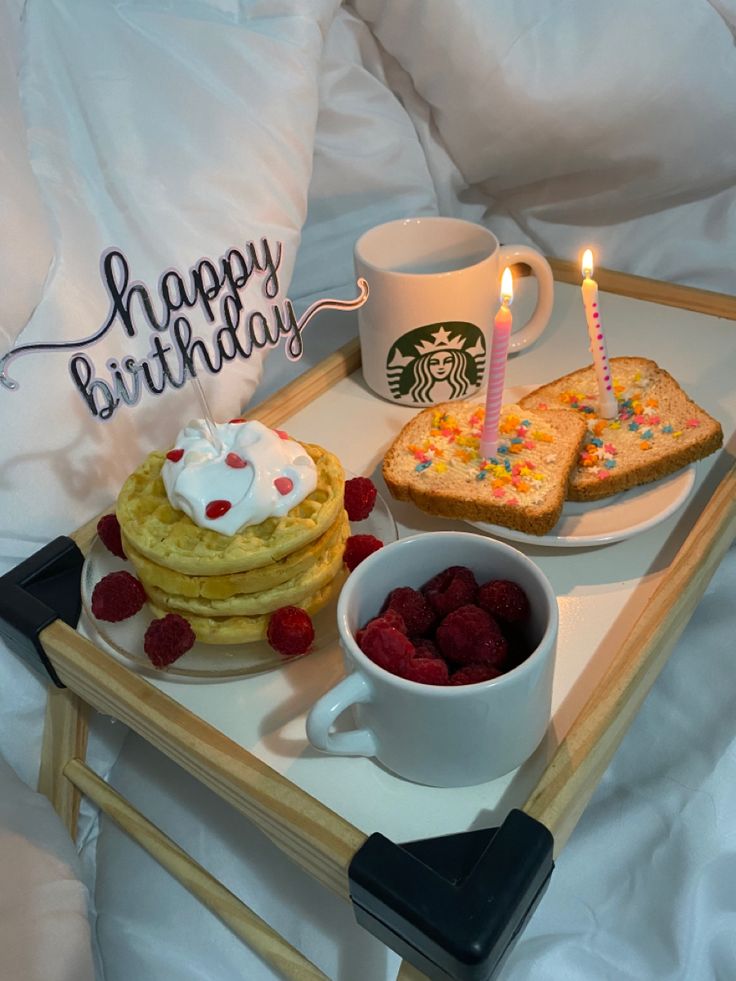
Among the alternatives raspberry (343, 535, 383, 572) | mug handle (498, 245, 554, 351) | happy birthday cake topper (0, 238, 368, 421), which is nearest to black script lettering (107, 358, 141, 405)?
happy birthday cake topper (0, 238, 368, 421)

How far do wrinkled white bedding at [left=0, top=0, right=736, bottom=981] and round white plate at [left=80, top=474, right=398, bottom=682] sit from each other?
93 millimetres

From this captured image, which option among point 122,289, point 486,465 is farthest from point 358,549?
point 122,289

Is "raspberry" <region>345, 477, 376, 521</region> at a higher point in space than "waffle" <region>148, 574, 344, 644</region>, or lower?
higher

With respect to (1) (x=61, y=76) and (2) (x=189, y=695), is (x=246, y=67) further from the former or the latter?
(2) (x=189, y=695)

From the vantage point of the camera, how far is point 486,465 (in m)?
0.77

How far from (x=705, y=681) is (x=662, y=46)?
71cm

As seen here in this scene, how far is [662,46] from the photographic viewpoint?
1000mm

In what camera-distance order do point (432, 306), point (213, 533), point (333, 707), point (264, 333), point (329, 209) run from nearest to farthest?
point (333, 707), point (213, 533), point (264, 333), point (432, 306), point (329, 209)

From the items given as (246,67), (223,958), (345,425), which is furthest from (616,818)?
(246,67)

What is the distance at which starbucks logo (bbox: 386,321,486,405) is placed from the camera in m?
0.88

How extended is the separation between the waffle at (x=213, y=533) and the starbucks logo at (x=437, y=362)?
9.8 inches

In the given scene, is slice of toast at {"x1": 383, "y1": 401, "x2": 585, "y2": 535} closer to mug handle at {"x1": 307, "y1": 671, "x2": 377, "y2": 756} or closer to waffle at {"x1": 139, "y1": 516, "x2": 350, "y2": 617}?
waffle at {"x1": 139, "y1": 516, "x2": 350, "y2": 617}

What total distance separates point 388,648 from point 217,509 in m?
0.16

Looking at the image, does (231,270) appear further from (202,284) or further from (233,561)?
(233,561)
